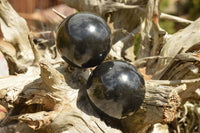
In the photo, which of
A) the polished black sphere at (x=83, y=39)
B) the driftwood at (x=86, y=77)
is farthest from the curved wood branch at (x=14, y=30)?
the polished black sphere at (x=83, y=39)

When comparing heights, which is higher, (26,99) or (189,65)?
(189,65)

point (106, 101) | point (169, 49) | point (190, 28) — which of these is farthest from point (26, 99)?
point (190, 28)

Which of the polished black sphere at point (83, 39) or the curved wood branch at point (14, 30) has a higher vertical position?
the polished black sphere at point (83, 39)

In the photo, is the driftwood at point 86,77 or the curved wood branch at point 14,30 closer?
the driftwood at point 86,77

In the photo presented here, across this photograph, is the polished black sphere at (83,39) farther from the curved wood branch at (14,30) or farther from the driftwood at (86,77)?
the curved wood branch at (14,30)

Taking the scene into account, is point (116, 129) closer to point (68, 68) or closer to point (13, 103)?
point (68, 68)

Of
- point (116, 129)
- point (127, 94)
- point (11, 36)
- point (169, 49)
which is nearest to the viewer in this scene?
point (127, 94)

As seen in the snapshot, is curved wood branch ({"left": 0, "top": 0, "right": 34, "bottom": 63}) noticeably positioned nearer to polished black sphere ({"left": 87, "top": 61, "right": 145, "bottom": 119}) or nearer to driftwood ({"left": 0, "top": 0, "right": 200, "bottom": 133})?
driftwood ({"left": 0, "top": 0, "right": 200, "bottom": 133})
